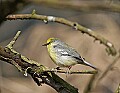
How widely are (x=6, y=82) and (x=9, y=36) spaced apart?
1.15 m

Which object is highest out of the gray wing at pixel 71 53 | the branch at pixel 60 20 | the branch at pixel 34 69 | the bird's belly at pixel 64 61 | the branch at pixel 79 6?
the branch at pixel 79 6

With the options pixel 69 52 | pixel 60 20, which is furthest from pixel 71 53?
pixel 60 20

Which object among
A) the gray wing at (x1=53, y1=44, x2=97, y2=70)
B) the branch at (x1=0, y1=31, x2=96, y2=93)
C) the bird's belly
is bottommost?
the branch at (x1=0, y1=31, x2=96, y2=93)

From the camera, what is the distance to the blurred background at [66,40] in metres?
3.90

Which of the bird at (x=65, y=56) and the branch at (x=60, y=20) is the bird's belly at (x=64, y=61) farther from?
the branch at (x=60, y=20)

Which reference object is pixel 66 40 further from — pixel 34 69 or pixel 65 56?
pixel 34 69

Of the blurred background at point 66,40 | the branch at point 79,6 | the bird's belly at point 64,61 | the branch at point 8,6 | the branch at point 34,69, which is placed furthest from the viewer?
the blurred background at point 66,40

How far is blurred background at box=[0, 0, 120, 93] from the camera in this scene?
390cm

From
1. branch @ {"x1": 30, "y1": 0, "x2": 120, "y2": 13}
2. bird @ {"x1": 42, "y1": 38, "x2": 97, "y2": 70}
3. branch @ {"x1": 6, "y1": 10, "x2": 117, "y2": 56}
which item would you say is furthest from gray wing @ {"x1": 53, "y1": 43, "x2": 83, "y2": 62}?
branch @ {"x1": 30, "y1": 0, "x2": 120, "y2": 13}

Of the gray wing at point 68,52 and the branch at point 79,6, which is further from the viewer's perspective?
the branch at point 79,6

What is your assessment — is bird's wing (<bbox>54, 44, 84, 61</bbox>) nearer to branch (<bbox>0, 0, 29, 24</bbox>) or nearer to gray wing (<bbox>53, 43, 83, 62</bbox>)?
gray wing (<bbox>53, 43, 83, 62</bbox>)

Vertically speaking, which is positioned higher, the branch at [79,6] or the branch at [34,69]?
the branch at [79,6]

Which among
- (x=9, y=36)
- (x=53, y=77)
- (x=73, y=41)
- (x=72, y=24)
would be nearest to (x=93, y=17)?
(x=73, y=41)

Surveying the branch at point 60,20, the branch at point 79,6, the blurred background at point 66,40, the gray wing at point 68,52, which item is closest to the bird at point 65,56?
the gray wing at point 68,52
